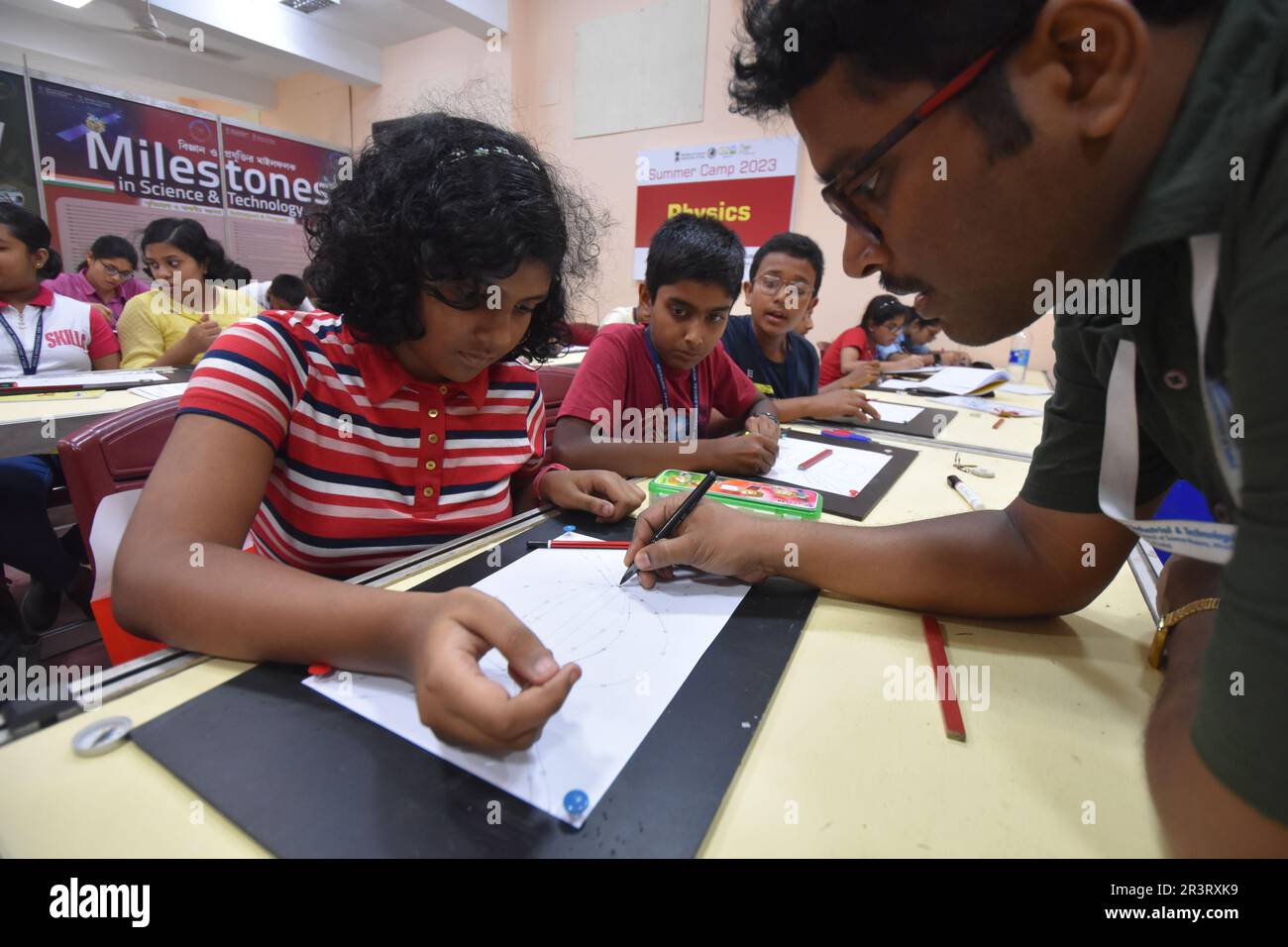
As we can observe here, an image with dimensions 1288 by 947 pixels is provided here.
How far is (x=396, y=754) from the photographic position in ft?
1.37

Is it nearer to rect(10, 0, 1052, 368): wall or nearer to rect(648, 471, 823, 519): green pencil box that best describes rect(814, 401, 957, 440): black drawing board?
rect(648, 471, 823, 519): green pencil box

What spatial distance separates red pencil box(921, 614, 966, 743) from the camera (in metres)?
0.48

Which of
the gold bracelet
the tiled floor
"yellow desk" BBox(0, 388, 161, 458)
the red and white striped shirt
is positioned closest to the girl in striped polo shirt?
the red and white striped shirt

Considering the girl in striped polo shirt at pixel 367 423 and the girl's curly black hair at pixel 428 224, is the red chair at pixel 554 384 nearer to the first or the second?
the girl in striped polo shirt at pixel 367 423

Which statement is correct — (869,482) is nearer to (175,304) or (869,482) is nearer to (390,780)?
(390,780)

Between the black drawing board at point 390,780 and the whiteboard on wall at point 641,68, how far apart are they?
4493 millimetres

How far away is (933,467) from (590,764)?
1.14 metres

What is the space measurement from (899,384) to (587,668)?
97.5 inches

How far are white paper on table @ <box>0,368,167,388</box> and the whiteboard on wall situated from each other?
3473 mm

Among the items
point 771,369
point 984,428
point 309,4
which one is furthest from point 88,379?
point 309,4

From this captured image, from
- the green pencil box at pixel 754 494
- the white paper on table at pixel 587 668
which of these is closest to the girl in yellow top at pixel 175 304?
the green pencil box at pixel 754 494

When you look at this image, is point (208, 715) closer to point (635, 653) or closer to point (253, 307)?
point (635, 653)

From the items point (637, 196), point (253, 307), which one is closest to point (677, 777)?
point (253, 307)

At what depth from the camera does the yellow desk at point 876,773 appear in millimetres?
365
